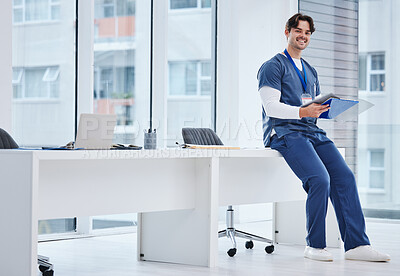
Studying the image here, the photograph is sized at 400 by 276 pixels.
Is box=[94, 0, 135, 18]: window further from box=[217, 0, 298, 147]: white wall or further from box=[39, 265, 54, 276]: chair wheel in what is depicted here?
box=[39, 265, 54, 276]: chair wheel

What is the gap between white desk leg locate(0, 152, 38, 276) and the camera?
2.68 metres

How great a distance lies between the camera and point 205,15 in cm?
620

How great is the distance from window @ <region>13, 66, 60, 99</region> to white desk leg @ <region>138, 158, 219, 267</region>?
1515 mm

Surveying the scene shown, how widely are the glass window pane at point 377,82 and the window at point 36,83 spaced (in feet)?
10.2

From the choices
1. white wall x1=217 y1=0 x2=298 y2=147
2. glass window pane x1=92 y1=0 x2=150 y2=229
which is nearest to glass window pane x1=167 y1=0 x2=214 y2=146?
white wall x1=217 y1=0 x2=298 y2=147

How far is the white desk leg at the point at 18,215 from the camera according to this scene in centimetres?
268

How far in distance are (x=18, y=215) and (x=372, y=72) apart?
440cm

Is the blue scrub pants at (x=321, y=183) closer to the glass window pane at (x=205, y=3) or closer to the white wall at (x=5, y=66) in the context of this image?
the white wall at (x=5, y=66)

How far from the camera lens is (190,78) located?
238 inches

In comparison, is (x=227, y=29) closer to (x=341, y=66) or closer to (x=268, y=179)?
(x=341, y=66)

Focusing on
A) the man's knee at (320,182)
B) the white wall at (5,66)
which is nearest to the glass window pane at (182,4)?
the white wall at (5,66)

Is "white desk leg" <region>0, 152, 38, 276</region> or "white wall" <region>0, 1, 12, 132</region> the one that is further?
"white wall" <region>0, 1, 12, 132</region>

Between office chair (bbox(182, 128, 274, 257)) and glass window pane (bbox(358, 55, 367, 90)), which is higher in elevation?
glass window pane (bbox(358, 55, 367, 90))

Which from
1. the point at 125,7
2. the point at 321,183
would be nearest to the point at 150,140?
the point at 321,183
